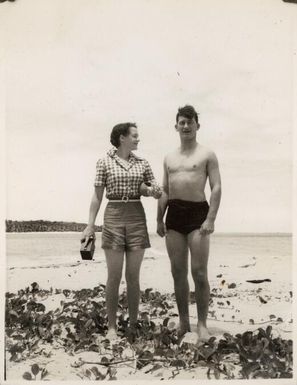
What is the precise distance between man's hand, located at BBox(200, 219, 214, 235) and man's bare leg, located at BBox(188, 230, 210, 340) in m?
0.03

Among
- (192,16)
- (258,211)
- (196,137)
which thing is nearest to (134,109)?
(196,137)

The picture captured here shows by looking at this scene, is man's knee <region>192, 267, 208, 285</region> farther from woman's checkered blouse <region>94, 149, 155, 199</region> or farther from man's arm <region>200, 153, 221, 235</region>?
woman's checkered blouse <region>94, 149, 155, 199</region>

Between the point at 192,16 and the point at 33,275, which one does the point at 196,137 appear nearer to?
the point at 192,16

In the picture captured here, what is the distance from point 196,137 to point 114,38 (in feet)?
3.42

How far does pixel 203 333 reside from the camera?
4.01 metres

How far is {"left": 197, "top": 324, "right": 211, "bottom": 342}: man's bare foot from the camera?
3984mm

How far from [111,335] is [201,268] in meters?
0.81

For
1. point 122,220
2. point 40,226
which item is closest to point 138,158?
point 122,220

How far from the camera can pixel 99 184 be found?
13.3 ft

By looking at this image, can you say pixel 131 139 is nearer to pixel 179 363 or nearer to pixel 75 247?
pixel 75 247

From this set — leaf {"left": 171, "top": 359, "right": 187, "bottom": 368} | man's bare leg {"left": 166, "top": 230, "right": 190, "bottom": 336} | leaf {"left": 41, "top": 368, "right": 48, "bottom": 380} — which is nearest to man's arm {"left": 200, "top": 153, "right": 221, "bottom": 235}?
man's bare leg {"left": 166, "top": 230, "right": 190, "bottom": 336}

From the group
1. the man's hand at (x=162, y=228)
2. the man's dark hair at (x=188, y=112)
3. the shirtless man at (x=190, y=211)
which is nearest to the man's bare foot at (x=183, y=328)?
the shirtless man at (x=190, y=211)

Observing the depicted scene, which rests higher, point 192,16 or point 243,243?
point 192,16

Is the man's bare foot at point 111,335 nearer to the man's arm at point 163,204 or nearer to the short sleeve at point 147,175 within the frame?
the man's arm at point 163,204
